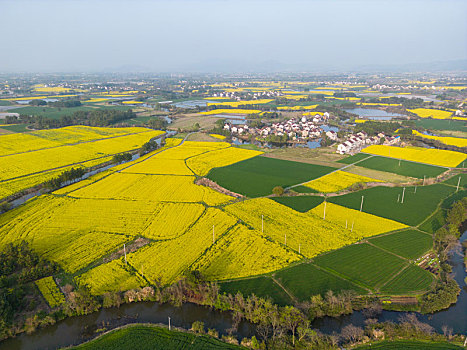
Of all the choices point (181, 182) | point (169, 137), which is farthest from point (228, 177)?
point (169, 137)

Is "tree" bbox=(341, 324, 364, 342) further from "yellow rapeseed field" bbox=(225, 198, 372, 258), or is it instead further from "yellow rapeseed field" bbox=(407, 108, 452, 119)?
"yellow rapeseed field" bbox=(407, 108, 452, 119)

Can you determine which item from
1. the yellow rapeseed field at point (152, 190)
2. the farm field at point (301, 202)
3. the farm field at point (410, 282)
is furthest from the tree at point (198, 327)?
the farm field at point (301, 202)

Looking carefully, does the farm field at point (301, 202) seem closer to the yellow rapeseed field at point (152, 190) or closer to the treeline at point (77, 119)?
the yellow rapeseed field at point (152, 190)

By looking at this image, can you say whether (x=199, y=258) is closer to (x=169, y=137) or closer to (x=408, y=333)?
(x=408, y=333)

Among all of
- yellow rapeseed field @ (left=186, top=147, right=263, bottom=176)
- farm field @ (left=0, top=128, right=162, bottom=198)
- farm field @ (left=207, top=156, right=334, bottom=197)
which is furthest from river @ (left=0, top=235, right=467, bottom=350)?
yellow rapeseed field @ (left=186, top=147, right=263, bottom=176)

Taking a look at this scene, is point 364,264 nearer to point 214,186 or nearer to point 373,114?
point 214,186

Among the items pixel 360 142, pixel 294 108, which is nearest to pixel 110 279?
pixel 360 142

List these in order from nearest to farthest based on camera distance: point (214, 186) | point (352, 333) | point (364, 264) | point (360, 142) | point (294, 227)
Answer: point (352, 333)
point (364, 264)
point (294, 227)
point (214, 186)
point (360, 142)

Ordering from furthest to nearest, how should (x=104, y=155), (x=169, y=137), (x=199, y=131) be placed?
(x=199, y=131) → (x=169, y=137) → (x=104, y=155)
